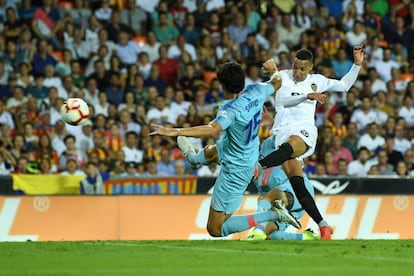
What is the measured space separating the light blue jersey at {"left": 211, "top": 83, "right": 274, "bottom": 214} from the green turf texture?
0.55m

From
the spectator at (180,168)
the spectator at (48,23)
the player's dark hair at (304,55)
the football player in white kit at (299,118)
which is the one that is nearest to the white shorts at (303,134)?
the football player in white kit at (299,118)

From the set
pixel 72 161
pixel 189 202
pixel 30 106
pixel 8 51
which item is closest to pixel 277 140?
pixel 189 202

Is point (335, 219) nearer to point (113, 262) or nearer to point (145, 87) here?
point (145, 87)

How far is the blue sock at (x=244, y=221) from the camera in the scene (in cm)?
1180

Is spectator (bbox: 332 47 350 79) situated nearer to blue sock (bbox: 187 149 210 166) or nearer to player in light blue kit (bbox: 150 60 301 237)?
blue sock (bbox: 187 149 210 166)

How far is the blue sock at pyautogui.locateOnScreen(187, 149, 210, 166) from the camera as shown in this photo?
12552 mm

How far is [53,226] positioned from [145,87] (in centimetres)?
485

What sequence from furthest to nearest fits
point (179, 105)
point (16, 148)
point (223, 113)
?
point (179, 105) < point (16, 148) < point (223, 113)

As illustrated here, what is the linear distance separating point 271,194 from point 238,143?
1994 millimetres

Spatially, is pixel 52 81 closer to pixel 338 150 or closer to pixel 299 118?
pixel 338 150

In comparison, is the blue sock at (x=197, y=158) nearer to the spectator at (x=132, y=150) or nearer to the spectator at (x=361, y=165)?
the spectator at (x=132, y=150)

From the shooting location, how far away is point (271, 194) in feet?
44.6

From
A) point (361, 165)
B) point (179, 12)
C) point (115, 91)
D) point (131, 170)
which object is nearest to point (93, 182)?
point (131, 170)

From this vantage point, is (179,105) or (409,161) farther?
(179,105)
